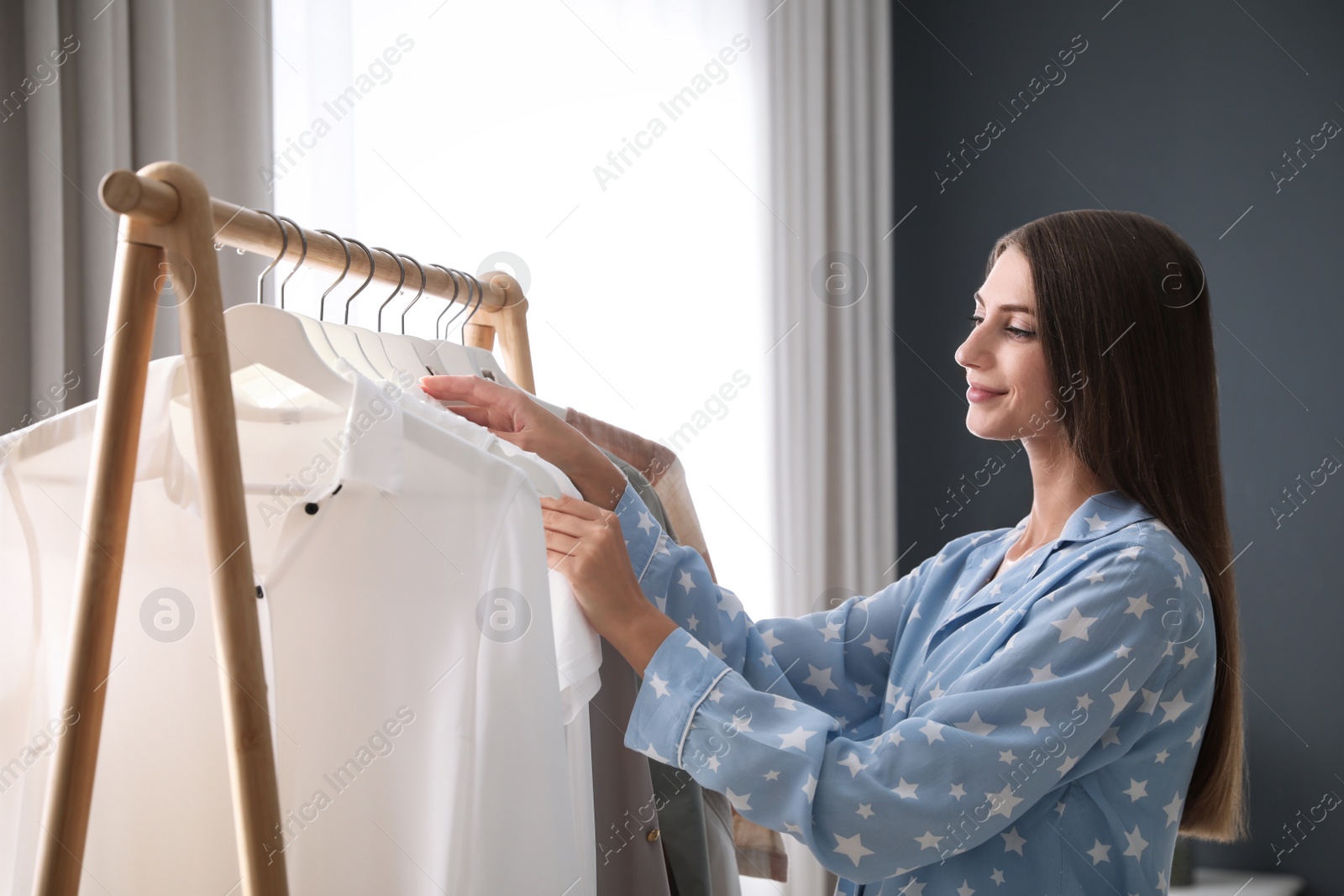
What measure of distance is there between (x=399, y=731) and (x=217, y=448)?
11.5 inches

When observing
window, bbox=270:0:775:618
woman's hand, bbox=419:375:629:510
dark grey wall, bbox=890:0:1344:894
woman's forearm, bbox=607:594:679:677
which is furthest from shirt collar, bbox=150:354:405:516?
dark grey wall, bbox=890:0:1344:894

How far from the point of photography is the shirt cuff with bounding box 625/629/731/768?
3.06 feet

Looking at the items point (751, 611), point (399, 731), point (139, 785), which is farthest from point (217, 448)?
point (751, 611)

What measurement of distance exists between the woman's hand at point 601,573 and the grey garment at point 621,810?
0.43ft

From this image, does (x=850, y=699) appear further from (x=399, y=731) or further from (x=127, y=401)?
(x=127, y=401)

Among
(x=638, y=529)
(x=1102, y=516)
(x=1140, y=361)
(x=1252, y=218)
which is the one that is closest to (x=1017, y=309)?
(x=1140, y=361)

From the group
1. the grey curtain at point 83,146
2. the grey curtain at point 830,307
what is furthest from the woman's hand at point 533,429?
the grey curtain at point 830,307

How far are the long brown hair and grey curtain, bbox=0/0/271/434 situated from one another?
118 cm

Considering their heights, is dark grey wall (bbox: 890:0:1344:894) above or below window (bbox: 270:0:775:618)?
below

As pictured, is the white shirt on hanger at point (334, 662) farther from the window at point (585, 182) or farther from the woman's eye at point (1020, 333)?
the window at point (585, 182)

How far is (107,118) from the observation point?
54.7 inches

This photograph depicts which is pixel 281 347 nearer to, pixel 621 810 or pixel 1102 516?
pixel 621 810

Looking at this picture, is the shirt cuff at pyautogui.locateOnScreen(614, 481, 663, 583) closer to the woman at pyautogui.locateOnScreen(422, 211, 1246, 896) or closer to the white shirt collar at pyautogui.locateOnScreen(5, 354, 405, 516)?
the woman at pyautogui.locateOnScreen(422, 211, 1246, 896)

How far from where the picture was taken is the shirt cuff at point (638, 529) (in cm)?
109
